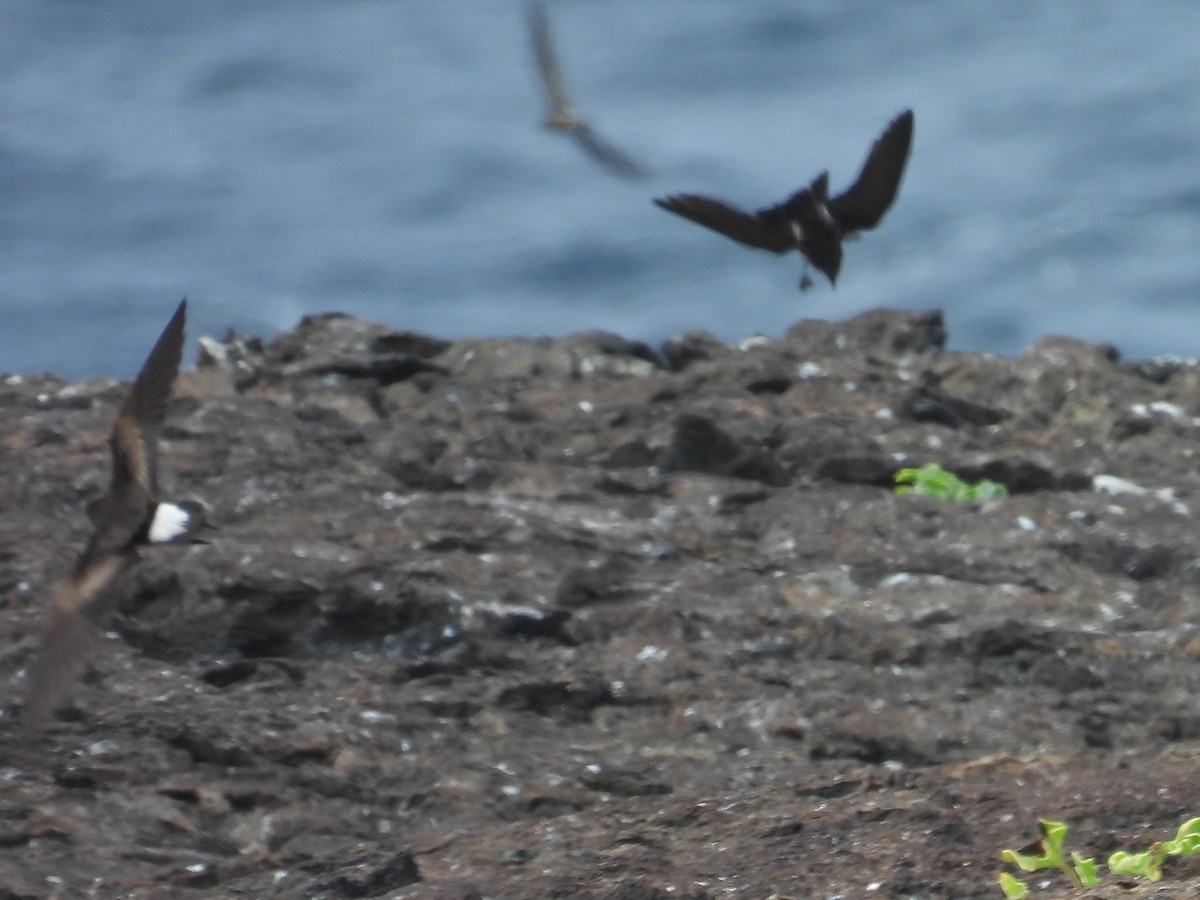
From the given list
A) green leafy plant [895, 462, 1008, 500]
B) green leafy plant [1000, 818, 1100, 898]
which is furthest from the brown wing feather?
green leafy plant [1000, 818, 1100, 898]

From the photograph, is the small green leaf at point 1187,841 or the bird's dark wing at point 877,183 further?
the bird's dark wing at point 877,183

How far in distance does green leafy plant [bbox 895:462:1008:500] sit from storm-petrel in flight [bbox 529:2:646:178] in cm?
192

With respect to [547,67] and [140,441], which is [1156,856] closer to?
[140,441]

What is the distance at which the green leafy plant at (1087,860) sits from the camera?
478 centimetres

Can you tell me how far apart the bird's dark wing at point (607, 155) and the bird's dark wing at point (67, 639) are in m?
2.77

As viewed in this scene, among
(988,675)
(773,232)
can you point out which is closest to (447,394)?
(773,232)

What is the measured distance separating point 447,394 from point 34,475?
8.45 feet

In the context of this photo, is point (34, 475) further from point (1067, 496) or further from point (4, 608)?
point (1067, 496)

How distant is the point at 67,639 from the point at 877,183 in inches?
162

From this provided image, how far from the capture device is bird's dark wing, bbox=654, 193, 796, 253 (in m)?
9.07

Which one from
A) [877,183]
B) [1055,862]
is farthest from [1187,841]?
[877,183]

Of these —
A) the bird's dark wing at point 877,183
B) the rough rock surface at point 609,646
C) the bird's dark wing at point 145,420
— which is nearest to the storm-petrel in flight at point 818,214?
the bird's dark wing at point 877,183

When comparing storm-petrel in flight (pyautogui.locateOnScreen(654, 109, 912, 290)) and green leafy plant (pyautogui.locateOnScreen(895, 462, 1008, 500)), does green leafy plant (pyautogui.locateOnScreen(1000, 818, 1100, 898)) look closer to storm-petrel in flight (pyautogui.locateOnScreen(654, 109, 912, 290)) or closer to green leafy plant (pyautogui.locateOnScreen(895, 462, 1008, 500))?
storm-petrel in flight (pyautogui.locateOnScreen(654, 109, 912, 290))

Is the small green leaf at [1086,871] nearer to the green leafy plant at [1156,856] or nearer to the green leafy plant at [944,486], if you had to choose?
the green leafy plant at [1156,856]
